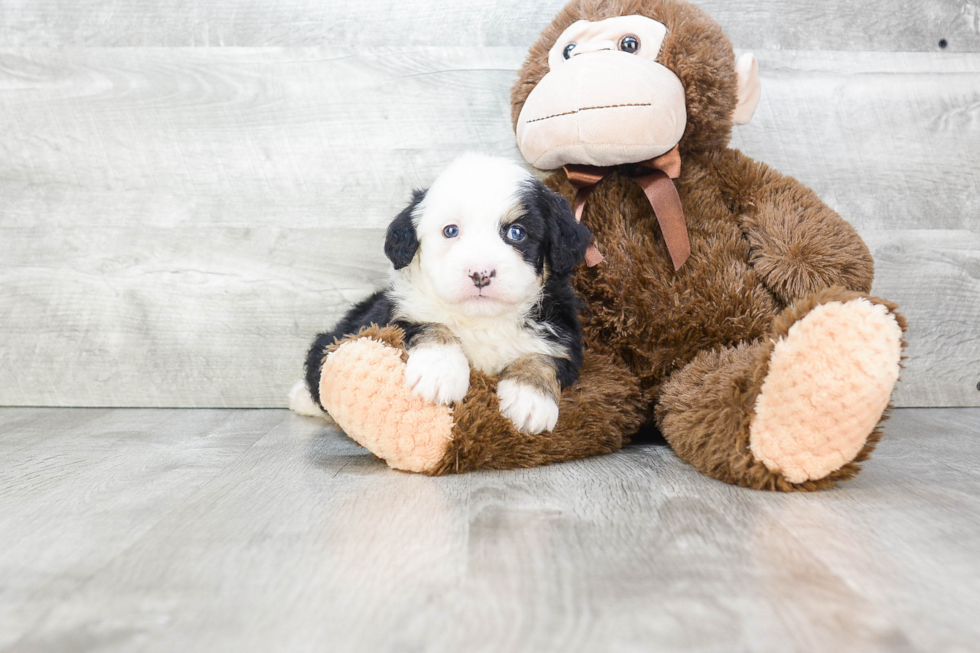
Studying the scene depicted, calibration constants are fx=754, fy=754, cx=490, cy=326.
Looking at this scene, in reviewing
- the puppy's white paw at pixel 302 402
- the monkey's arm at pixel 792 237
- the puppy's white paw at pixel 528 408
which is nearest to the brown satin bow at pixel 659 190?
the monkey's arm at pixel 792 237

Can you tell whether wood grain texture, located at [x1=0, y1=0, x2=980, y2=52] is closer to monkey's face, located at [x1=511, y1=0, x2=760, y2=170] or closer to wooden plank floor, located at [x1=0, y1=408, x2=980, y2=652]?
monkey's face, located at [x1=511, y1=0, x2=760, y2=170]

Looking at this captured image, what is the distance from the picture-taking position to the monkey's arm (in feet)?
4.81

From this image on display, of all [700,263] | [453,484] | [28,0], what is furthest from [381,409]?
[28,0]

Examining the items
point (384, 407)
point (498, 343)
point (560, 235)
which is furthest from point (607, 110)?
point (384, 407)

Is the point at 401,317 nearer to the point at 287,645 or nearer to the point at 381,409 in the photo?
the point at 381,409

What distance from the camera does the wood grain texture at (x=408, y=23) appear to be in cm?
206

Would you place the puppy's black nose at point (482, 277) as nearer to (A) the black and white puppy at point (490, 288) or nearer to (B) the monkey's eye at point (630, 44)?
(A) the black and white puppy at point (490, 288)

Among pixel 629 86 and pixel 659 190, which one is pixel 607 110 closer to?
pixel 629 86

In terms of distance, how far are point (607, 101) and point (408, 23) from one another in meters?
0.85

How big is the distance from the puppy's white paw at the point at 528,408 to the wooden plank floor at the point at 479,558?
0.28ft

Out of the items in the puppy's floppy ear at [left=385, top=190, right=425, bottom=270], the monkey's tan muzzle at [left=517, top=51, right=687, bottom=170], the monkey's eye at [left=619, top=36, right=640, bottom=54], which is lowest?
the puppy's floppy ear at [left=385, top=190, right=425, bottom=270]

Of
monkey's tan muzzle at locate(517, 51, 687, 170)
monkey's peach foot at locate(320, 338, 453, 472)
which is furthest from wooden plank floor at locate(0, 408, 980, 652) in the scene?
monkey's tan muzzle at locate(517, 51, 687, 170)

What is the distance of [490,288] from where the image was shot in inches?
49.1

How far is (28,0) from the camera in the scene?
6.82ft
